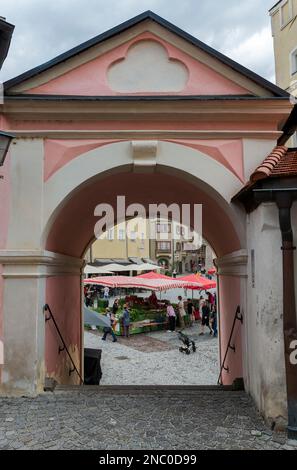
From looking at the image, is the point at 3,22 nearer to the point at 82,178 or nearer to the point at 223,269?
the point at 82,178

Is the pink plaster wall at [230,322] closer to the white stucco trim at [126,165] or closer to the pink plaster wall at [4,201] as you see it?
the white stucco trim at [126,165]

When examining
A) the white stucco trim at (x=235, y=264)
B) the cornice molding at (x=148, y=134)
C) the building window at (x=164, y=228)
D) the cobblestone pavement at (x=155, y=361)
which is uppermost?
the building window at (x=164, y=228)

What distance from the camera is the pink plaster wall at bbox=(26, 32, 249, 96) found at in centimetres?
638

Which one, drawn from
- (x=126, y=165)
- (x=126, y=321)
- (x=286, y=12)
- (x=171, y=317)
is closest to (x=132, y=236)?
(x=171, y=317)

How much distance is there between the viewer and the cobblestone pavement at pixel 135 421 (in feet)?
13.9

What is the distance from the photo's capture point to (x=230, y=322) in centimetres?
792

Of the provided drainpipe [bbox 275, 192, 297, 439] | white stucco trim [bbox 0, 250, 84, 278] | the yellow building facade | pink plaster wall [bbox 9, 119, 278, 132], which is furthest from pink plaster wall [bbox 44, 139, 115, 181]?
the yellow building facade

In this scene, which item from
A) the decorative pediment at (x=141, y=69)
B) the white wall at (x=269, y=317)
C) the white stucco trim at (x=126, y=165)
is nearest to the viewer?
the white wall at (x=269, y=317)

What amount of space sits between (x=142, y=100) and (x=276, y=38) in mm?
17823

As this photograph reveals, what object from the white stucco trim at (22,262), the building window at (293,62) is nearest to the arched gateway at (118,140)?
the white stucco trim at (22,262)

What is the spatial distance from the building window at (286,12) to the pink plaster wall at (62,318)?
1723 centimetres

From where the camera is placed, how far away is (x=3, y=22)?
17.5 feet

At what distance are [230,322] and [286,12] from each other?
1788cm

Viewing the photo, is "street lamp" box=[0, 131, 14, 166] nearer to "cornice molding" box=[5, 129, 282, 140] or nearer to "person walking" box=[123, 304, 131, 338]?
"cornice molding" box=[5, 129, 282, 140]
